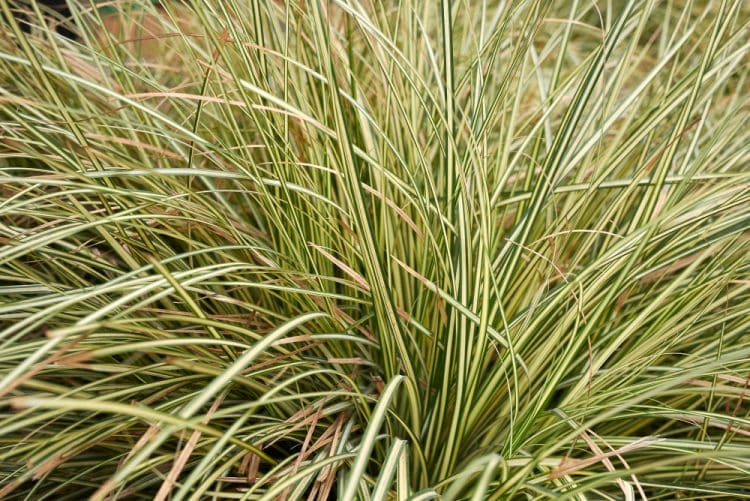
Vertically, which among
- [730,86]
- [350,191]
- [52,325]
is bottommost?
[730,86]

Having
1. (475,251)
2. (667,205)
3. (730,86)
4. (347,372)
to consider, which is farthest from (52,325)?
(730,86)

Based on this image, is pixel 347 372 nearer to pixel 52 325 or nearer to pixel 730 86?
pixel 52 325

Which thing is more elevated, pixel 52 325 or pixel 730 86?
pixel 52 325

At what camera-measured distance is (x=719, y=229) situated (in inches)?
43.4

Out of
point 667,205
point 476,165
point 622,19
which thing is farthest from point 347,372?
point 622,19

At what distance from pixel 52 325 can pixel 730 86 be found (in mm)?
2302

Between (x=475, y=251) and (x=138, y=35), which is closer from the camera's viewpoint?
(x=475, y=251)

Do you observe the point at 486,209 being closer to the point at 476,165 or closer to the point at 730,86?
the point at 476,165

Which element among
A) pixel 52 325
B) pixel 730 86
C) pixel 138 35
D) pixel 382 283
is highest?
pixel 138 35

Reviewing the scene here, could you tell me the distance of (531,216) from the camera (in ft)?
3.30

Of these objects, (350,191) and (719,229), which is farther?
(719,229)

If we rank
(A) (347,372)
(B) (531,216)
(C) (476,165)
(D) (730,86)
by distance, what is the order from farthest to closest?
(D) (730,86) < (A) (347,372) < (B) (531,216) < (C) (476,165)

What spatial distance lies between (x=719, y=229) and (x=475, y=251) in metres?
0.41

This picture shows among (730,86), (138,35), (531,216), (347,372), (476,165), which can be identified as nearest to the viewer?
(476,165)
